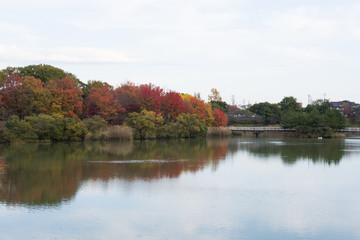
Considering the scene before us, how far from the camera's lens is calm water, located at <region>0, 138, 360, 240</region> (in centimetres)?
1041

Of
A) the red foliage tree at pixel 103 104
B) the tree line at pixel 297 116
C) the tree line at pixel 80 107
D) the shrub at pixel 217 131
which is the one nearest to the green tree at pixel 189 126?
the tree line at pixel 80 107

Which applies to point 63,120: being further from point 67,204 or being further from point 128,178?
point 67,204

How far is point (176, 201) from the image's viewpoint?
44.3ft

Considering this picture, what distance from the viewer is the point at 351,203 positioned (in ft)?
45.2

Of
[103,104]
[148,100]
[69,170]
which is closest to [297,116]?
[148,100]

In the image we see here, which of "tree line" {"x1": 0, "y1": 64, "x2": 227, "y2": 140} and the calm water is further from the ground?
"tree line" {"x1": 0, "y1": 64, "x2": 227, "y2": 140}

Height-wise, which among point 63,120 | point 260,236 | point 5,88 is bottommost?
point 260,236

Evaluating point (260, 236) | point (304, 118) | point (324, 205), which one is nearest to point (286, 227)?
point (260, 236)

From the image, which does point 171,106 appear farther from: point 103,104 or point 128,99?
point 103,104

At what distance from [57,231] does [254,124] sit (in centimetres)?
7258

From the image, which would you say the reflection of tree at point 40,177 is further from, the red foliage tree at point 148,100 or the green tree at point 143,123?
the red foliage tree at point 148,100

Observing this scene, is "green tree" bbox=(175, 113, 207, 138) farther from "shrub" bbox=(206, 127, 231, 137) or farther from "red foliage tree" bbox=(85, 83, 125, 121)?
"red foliage tree" bbox=(85, 83, 125, 121)

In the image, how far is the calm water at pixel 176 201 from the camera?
34.1ft

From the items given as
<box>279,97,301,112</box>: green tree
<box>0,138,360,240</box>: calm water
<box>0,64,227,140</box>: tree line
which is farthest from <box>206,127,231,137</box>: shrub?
<box>0,138,360,240</box>: calm water
